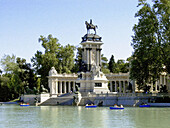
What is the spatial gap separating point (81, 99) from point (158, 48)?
18.4 m

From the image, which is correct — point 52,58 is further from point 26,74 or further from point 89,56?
point 89,56

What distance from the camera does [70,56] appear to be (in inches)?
4163

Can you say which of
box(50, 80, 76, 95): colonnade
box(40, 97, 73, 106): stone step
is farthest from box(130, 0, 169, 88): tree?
box(50, 80, 76, 95): colonnade

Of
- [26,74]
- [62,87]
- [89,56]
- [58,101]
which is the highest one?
[89,56]

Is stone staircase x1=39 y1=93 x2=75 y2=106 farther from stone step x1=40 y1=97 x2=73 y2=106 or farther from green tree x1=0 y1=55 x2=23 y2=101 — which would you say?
green tree x1=0 y1=55 x2=23 y2=101

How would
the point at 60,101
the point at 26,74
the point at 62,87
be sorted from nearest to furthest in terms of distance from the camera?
the point at 60,101 → the point at 26,74 → the point at 62,87

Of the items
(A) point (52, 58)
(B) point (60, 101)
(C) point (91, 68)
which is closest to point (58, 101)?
(B) point (60, 101)

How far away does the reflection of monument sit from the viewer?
82.2m

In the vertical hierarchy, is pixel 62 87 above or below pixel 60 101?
above

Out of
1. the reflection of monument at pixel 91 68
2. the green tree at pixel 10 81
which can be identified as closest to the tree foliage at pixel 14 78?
the green tree at pixel 10 81

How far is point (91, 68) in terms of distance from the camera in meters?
83.1

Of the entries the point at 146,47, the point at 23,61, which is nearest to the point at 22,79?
the point at 23,61

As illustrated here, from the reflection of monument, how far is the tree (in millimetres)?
18646

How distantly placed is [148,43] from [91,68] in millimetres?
23258
